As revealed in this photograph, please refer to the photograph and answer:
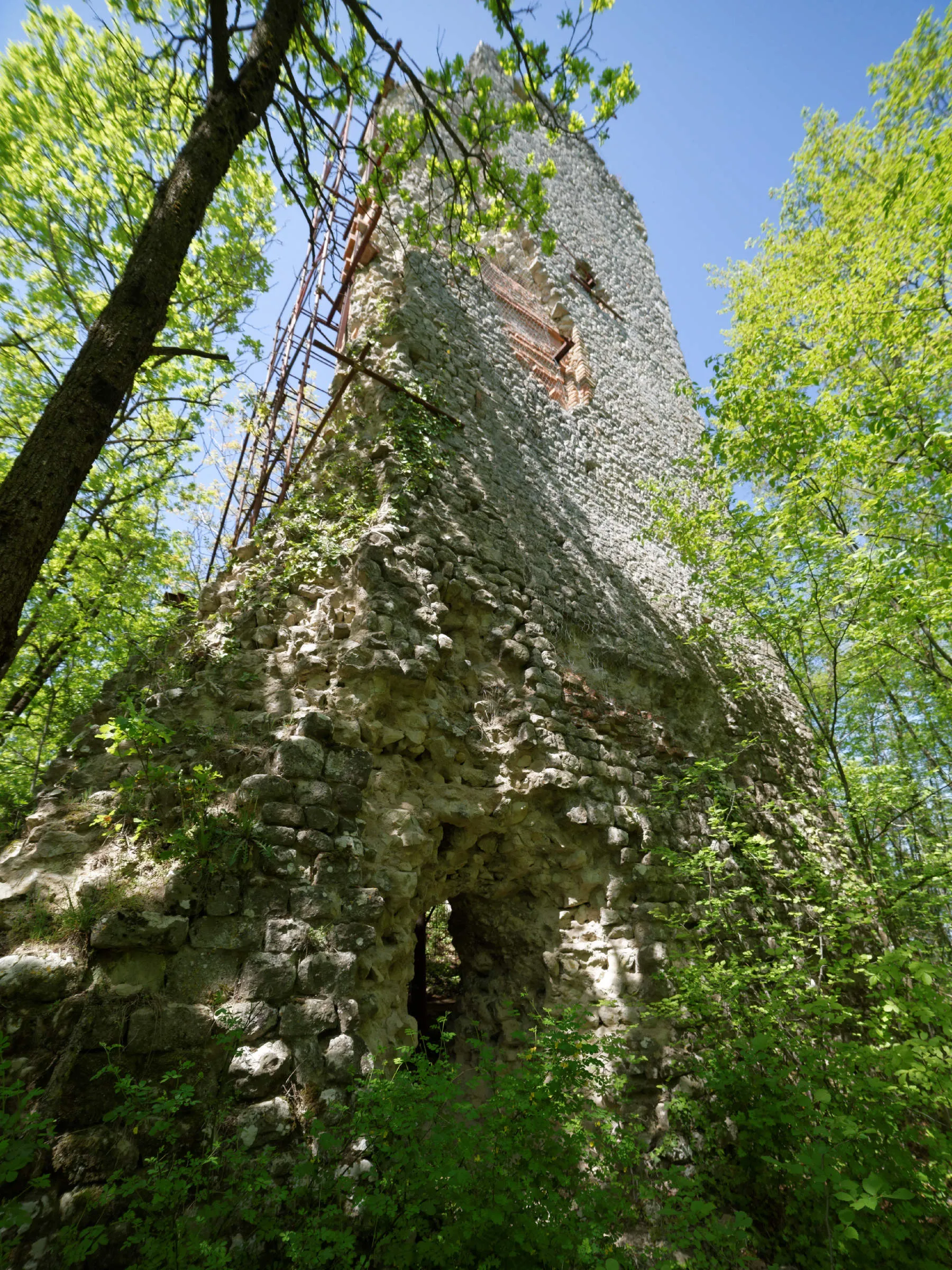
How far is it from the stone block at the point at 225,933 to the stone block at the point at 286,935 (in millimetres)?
42

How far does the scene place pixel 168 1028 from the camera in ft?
7.32

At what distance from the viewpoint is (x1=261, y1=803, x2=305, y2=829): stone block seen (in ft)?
9.26

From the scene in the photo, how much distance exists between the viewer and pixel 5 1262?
5.67 feet

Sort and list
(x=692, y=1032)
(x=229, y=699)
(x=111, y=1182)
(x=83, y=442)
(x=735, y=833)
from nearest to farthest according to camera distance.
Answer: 1. (x=111, y=1182)
2. (x=83, y=442)
3. (x=229, y=699)
4. (x=692, y=1032)
5. (x=735, y=833)

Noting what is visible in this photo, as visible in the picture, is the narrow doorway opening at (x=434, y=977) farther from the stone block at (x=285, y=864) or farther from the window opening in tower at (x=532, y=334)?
the window opening in tower at (x=532, y=334)

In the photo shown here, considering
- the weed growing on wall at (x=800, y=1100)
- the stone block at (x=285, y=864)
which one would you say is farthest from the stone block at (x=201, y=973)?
the weed growing on wall at (x=800, y=1100)

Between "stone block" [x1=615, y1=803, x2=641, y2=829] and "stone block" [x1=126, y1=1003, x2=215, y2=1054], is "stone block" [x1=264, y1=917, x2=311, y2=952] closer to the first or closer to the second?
"stone block" [x1=126, y1=1003, x2=215, y2=1054]

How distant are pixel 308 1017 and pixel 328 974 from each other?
0.18m

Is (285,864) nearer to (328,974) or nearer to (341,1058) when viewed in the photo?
(328,974)

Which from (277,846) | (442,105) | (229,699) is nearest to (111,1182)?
(277,846)

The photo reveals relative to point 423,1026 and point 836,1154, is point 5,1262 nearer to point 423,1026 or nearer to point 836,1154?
point 836,1154

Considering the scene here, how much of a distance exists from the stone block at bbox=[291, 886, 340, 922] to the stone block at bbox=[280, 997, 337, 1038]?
0.32 m

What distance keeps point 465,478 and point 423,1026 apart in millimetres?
4958

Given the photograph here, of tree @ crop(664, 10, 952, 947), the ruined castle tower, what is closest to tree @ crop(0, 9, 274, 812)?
the ruined castle tower
